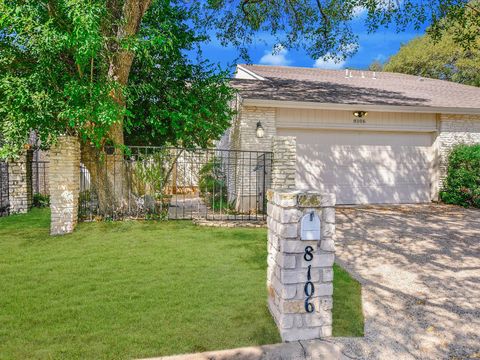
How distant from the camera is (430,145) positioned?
35.9 feet

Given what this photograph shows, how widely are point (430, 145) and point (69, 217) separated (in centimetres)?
1064

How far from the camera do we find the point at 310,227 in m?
2.93

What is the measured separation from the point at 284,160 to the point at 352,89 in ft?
19.4

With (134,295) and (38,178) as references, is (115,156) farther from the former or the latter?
(134,295)

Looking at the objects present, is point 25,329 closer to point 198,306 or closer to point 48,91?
point 198,306

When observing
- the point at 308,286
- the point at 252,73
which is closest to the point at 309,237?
the point at 308,286

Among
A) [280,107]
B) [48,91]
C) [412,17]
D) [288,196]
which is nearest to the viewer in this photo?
[288,196]

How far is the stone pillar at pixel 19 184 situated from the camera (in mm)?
8969

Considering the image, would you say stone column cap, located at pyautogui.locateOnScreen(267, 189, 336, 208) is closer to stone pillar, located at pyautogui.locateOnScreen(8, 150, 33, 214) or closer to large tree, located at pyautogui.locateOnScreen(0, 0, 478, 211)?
large tree, located at pyautogui.locateOnScreen(0, 0, 478, 211)

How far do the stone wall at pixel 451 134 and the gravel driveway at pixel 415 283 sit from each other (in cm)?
302

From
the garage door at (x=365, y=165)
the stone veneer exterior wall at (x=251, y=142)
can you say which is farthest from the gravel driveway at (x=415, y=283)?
the stone veneer exterior wall at (x=251, y=142)

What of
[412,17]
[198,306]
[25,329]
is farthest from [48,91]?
[412,17]

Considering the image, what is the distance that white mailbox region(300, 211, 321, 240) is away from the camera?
2.92 m

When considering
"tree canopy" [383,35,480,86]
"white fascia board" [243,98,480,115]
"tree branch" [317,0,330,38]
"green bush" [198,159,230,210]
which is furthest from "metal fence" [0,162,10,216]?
"tree canopy" [383,35,480,86]
